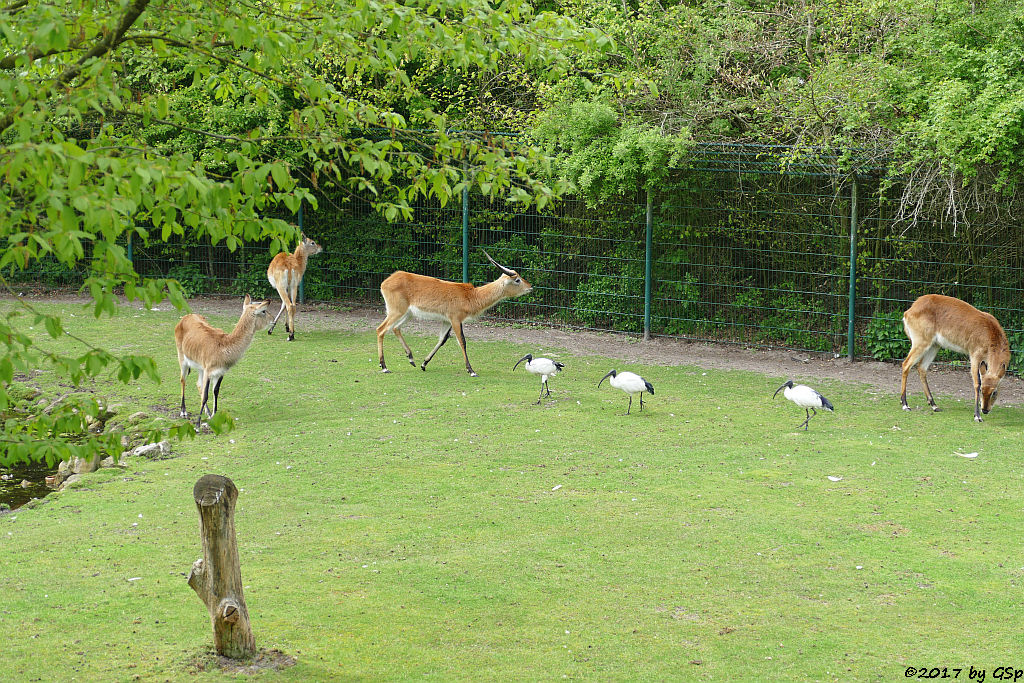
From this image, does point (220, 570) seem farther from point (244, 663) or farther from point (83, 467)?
point (83, 467)

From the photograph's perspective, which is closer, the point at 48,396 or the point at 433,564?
the point at 433,564

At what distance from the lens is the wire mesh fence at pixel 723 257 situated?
1373 cm

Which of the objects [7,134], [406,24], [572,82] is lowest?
[7,134]

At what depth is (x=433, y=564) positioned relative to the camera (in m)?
7.08

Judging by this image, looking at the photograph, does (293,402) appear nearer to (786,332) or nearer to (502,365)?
(502,365)

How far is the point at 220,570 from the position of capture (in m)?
5.48

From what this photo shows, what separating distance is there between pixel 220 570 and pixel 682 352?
1023cm

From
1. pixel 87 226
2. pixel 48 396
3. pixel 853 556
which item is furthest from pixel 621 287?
pixel 87 226

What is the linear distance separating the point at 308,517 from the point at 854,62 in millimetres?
10221

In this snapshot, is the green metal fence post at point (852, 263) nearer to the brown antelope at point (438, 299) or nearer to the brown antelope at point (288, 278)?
the brown antelope at point (438, 299)

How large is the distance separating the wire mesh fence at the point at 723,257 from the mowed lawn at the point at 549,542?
246 centimetres

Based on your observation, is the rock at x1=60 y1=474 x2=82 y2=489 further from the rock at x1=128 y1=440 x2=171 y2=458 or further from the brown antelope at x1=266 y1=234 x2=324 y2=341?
the brown antelope at x1=266 y1=234 x2=324 y2=341

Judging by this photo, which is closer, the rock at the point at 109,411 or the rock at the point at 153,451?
the rock at the point at 153,451

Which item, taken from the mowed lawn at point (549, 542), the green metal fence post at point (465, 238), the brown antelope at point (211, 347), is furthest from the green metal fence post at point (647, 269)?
the brown antelope at point (211, 347)
